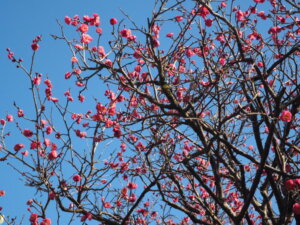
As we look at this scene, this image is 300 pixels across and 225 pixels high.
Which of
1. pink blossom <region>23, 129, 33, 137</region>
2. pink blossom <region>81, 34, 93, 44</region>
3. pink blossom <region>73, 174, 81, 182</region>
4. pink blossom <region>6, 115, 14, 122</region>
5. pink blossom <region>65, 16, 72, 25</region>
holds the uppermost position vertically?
pink blossom <region>65, 16, 72, 25</region>

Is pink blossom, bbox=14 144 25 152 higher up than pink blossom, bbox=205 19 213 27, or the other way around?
pink blossom, bbox=205 19 213 27

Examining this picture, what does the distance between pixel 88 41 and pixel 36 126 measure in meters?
1.45

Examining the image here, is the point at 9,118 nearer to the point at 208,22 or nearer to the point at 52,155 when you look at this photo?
the point at 52,155

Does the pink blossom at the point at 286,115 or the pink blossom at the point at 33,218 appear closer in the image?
the pink blossom at the point at 286,115

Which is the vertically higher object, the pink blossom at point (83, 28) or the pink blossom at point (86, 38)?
the pink blossom at point (83, 28)

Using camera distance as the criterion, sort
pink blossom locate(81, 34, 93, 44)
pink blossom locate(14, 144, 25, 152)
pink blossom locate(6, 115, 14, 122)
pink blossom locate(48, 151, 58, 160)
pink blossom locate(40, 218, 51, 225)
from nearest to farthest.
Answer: pink blossom locate(40, 218, 51, 225) < pink blossom locate(81, 34, 93, 44) < pink blossom locate(48, 151, 58, 160) < pink blossom locate(14, 144, 25, 152) < pink blossom locate(6, 115, 14, 122)

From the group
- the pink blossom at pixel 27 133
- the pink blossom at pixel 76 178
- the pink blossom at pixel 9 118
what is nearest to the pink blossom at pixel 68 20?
the pink blossom at pixel 27 133

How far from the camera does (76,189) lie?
5.42 meters

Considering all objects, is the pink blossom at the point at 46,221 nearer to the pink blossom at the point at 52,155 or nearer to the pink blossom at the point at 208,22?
the pink blossom at the point at 52,155

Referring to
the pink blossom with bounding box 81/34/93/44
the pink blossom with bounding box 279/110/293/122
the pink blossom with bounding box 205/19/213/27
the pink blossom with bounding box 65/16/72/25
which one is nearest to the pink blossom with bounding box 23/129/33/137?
the pink blossom with bounding box 81/34/93/44

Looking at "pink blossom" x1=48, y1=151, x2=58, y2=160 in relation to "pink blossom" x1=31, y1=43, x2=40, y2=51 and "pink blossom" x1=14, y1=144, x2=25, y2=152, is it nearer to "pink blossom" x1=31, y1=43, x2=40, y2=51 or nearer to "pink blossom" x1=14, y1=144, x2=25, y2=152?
"pink blossom" x1=14, y1=144, x2=25, y2=152

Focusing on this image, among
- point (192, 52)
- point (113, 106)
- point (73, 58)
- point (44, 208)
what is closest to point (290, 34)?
point (192, 52)

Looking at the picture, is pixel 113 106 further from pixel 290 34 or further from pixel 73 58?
pixel 290 34

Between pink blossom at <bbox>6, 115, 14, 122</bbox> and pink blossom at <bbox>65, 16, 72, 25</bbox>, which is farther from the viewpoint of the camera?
pink blossom at <bbox>6, 115, 14, 122</bbox>
